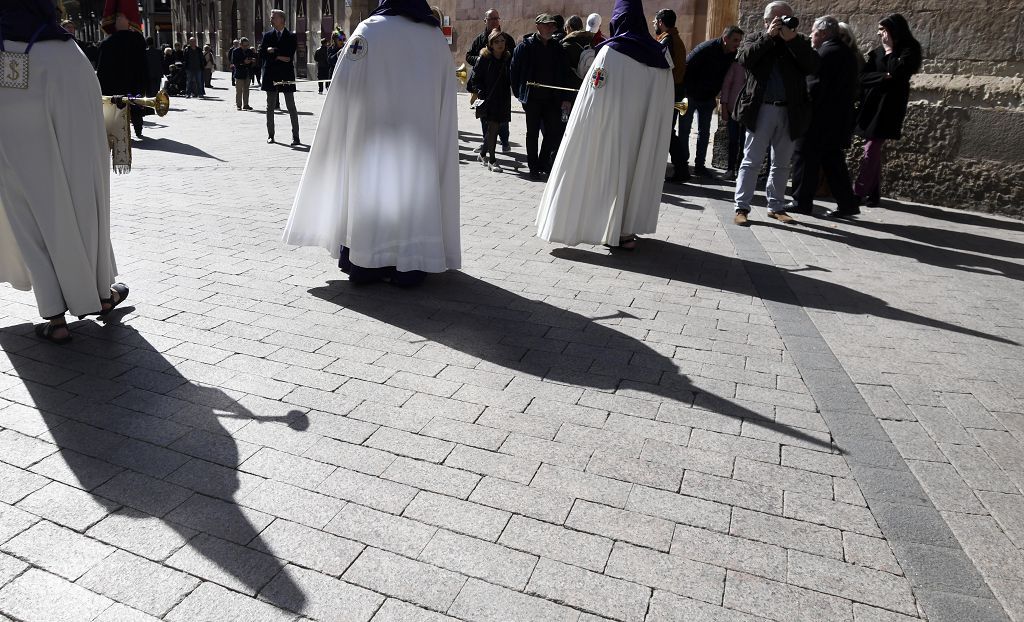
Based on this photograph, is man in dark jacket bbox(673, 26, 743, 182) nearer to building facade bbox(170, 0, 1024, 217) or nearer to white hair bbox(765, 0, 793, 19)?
building facade bbox(170, 0, 1024, 217)

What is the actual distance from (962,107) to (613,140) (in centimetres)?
457

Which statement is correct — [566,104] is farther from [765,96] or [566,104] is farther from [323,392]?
[323,392]

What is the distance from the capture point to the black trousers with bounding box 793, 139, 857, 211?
27.9ft

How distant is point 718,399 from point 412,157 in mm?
2542

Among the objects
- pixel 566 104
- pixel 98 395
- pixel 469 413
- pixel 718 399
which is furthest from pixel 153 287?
pixel 566 104

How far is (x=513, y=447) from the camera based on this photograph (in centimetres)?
343

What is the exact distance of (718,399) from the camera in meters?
4.00

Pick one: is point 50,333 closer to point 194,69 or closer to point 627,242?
point 627,242

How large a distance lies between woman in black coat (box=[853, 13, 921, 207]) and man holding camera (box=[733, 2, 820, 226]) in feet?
3.90

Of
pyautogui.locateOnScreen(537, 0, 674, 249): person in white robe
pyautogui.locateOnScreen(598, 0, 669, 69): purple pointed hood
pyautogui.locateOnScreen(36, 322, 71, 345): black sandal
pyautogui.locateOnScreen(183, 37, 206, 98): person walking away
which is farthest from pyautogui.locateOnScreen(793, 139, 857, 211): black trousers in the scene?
pyautogui.locateOnScreen(183, 37, 206, 98): person walking away

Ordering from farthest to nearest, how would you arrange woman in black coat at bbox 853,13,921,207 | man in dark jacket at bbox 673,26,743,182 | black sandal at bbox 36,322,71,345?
man in dark jacket at bbox 673,26,743,182, woman in black coat at bbox 853,13,921,207, black sandal at bbox 36,322,71,345

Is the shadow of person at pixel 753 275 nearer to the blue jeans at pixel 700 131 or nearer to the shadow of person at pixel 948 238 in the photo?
the shadow of person at pixel 948 238

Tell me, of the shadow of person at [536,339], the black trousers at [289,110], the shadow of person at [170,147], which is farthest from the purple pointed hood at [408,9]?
the black trousers at [289,110]

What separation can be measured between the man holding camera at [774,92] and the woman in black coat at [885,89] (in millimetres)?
1189
